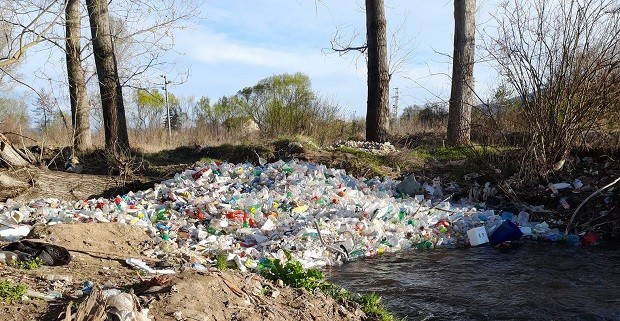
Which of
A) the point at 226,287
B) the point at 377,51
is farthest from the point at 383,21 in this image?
the point at 226,287

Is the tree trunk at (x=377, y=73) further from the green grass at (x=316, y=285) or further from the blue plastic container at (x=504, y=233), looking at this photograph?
the green grass at (x=316, y=285)

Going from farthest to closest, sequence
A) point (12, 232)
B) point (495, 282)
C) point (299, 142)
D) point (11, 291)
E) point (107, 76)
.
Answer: point (299, 142) < point (107, 76) < point (12, 232) < point (495, 282) < point (11, 291)

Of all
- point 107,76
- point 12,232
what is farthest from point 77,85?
point 12,232

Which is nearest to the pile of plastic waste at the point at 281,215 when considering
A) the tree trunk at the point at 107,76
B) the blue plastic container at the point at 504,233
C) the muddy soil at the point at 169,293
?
the blue plastic container at the point at 504,233

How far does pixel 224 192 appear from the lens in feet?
23.7

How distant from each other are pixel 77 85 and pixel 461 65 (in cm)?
799

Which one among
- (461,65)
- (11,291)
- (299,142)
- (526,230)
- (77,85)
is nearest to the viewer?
(11,291)

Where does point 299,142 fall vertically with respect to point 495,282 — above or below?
above

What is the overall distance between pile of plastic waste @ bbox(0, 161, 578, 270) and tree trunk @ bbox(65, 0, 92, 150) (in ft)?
12.5

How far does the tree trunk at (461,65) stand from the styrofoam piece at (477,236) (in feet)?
16.8

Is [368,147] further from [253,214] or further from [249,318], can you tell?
[249,318]

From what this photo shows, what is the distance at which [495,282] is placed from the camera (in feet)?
15.4

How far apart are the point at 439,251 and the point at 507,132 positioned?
351 cm

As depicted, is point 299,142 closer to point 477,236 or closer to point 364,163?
point 364,163
